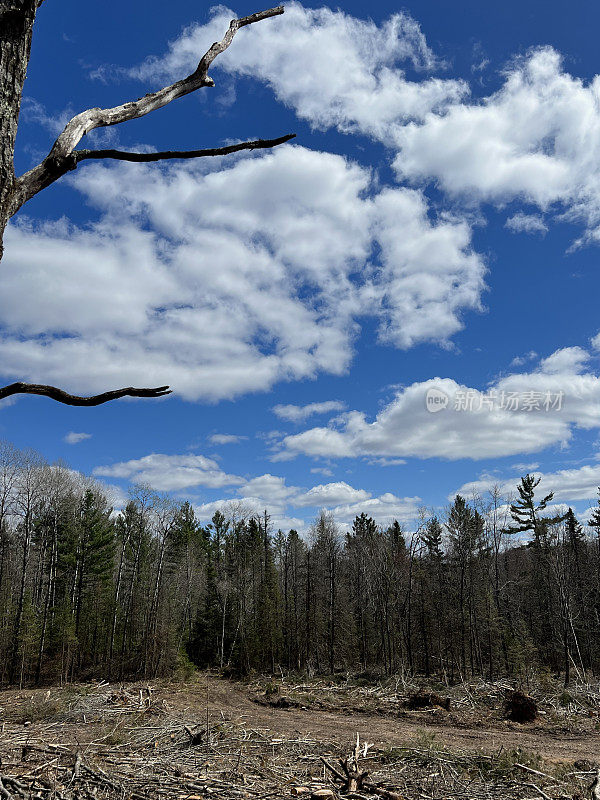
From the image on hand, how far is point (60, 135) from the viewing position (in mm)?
1656

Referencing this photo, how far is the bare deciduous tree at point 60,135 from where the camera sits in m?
1.53

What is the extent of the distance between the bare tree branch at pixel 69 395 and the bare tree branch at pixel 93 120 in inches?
23.1

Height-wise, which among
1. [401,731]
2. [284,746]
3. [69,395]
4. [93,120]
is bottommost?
[401,731]

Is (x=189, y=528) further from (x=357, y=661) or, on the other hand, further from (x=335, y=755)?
(x=335, y=755)

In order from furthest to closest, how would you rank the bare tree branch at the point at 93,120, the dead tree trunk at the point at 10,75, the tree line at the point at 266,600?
the tree line at the point at 266,600, the bare tree branch at the point at 93,120, the dead tree trunk at the point at 10,75

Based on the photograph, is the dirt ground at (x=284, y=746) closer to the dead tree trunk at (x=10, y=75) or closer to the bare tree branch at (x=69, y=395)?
the bare tree branch at (x=69, y=395)

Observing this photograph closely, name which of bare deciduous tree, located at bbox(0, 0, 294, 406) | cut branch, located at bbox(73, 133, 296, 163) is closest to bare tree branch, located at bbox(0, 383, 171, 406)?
bare deciduous tree, located at bbox(0, 0, 294, 406)

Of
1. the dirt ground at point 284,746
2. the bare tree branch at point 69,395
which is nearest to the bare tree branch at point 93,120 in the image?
the bare tree branch at point 69,395

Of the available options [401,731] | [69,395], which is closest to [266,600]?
[401,731]

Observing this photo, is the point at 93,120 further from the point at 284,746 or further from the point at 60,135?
the point at 284,746

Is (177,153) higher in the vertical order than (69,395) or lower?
higher

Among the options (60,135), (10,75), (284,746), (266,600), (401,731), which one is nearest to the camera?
(10,75)

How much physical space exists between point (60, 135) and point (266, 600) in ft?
112

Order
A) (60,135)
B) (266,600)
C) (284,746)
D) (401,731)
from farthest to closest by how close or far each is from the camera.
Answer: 1. (266,600)
2. (401,731)
3. (284,746)
4. (60,135)
